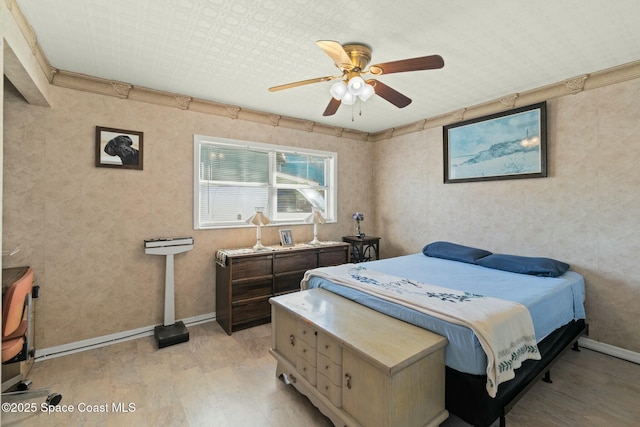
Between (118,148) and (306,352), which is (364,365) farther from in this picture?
(118,148)

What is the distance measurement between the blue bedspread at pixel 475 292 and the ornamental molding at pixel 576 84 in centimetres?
186

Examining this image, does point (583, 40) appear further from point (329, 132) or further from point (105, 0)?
point (105, 0)

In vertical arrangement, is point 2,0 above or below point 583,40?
below

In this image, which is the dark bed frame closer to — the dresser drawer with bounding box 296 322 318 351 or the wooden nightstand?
the dresser drawer with bounding box 296 322 318 351

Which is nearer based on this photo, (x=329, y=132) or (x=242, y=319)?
(x=242, y=319)

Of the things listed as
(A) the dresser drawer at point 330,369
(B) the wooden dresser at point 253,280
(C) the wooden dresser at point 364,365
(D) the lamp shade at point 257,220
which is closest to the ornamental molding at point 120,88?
(D) the lamp shade at point 257,220

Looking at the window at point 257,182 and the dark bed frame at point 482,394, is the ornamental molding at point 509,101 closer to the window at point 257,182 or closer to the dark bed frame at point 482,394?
the window at point 257,182

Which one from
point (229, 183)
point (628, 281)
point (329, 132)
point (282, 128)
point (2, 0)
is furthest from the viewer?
point (329, 132)

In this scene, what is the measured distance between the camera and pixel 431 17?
1953mm

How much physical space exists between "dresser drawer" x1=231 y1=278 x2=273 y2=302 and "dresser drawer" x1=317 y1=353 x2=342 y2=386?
1.68m

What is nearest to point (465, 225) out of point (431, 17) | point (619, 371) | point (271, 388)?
point (619, 371)

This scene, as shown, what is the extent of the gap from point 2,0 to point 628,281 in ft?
16.5

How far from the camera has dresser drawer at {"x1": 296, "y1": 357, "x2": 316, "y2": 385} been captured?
198cm

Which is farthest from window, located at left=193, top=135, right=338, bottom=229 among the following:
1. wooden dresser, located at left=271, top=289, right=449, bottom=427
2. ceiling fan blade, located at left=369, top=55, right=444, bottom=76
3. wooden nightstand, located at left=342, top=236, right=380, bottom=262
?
ceiling fan blade, located at left=369, top=55, right=444, bottom=76
